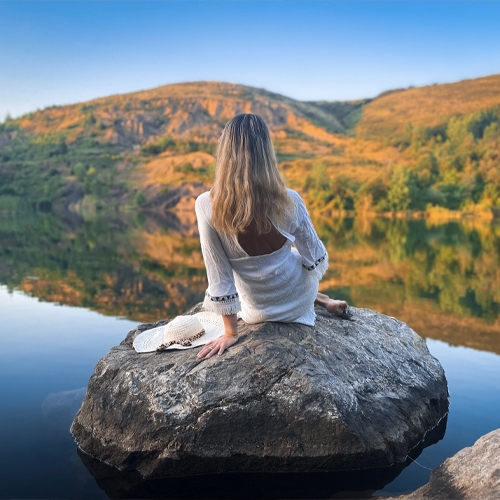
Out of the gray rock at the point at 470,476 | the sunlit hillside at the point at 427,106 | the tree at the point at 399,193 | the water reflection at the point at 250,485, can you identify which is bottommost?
the tree at the point at 399,193

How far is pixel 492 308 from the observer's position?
40.0ft

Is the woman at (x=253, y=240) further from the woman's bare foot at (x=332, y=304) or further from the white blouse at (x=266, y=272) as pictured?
the woman's bare foot at (x=332, y=304)

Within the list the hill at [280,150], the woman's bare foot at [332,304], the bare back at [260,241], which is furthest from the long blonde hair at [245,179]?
the hill at [280,150]

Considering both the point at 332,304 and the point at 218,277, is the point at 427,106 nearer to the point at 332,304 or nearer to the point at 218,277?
the point at 332,304

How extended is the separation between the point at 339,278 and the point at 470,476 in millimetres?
13020

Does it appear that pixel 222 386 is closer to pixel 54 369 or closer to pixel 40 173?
pixel 54 369

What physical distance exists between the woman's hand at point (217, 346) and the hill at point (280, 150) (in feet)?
202

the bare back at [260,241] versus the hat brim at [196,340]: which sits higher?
the bare back at [260,241]

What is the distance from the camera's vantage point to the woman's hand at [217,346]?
4.73 metres

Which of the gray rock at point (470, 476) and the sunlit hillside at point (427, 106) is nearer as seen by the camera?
the gray rock at point (470, 476)

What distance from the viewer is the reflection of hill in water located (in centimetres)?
1147

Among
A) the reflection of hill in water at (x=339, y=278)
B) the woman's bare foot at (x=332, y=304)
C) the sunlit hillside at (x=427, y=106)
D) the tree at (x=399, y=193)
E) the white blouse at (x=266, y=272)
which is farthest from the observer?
the sunlit hillside at (x=427, y=106)

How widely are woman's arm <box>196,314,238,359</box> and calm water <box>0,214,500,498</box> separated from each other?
1043 millimetres

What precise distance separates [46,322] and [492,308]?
383 inches
